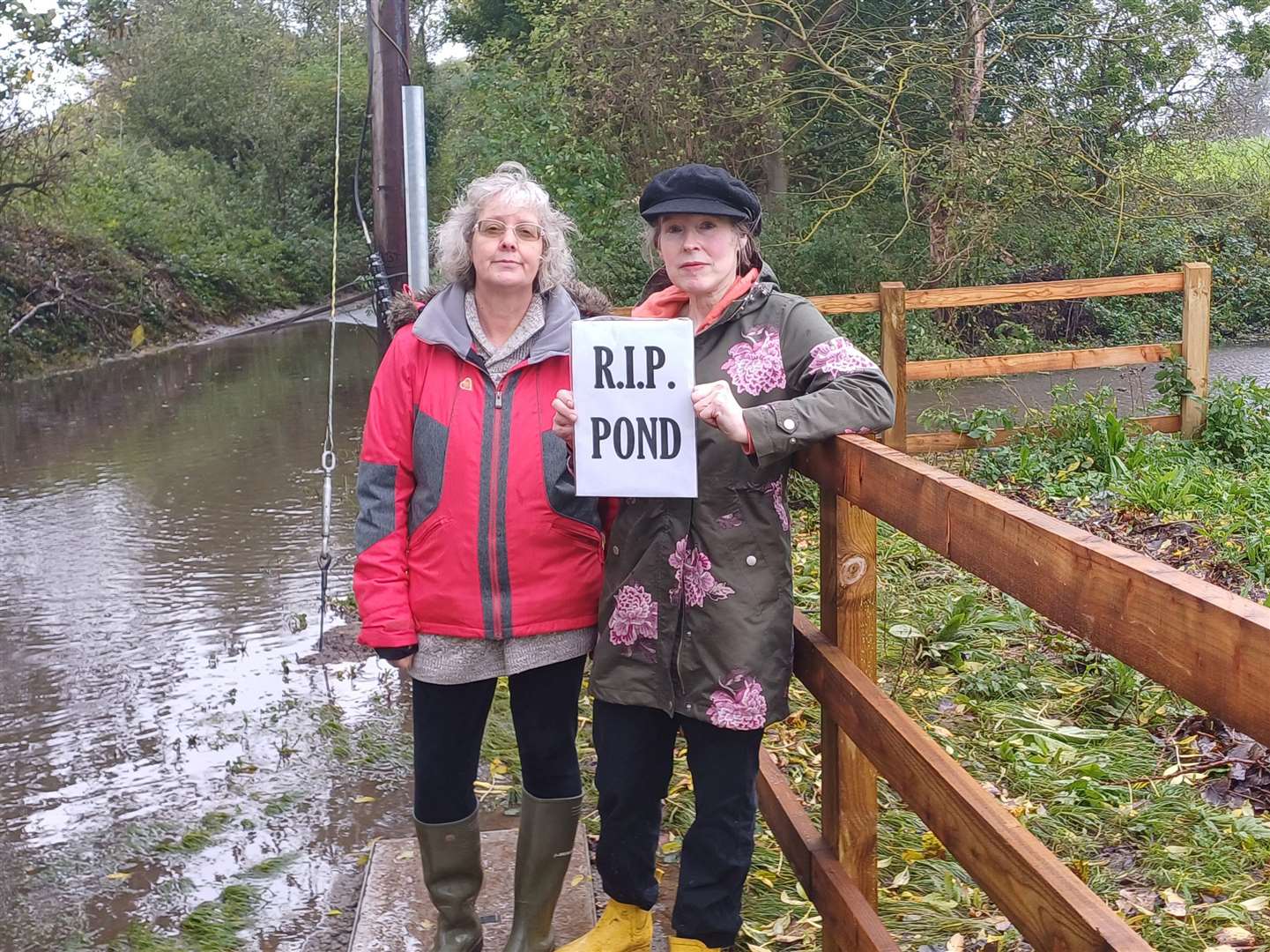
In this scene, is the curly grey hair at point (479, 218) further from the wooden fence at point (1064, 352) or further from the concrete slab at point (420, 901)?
the wooden fence at point (1064, 352)

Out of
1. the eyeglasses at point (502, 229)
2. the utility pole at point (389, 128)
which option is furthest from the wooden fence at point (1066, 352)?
the eyeglasses at point (502, 229)

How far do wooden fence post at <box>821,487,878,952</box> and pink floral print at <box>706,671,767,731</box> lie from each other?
0.23 metres

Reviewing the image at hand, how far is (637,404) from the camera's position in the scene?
2.60 m

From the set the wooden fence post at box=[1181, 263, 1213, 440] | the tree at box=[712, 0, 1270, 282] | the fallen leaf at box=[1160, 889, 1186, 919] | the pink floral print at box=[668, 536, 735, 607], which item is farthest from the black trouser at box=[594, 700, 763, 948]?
the tree at box=[712, 0, 1270, 282]

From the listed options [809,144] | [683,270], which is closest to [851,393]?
[683,270]

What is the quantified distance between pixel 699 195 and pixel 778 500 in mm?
640

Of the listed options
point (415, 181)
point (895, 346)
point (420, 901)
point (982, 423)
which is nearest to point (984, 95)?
point (982, 423)

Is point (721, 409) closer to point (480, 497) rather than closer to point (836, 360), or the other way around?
point (836, 360)

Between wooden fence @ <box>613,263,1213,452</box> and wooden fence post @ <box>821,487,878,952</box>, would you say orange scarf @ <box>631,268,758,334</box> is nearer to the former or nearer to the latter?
wooden fence post @ <box>821,487,878,952</box>

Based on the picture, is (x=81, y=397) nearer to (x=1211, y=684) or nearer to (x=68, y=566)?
(x=68, y=566)

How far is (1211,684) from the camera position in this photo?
4.70 feet

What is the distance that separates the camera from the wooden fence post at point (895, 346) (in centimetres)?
795

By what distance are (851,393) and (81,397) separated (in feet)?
45.5

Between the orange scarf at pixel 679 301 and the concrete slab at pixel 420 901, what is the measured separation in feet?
5.12
